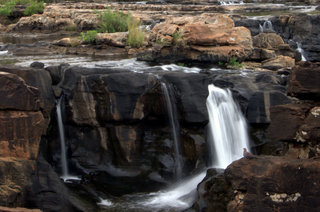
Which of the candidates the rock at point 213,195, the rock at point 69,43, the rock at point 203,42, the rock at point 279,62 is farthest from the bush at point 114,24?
the rock at point 213,195

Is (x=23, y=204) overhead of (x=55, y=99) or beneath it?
beneath

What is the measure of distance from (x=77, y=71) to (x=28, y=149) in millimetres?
3745

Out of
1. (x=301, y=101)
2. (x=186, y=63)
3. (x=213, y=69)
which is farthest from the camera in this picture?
(x=186, y=63)

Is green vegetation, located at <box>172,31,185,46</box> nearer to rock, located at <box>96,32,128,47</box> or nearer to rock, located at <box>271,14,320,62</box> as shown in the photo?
rock, located at <box>96,32,128,47</box>

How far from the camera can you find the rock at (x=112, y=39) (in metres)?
20.0

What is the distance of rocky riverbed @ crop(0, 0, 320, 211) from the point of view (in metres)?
6.66

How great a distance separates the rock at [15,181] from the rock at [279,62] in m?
11.3

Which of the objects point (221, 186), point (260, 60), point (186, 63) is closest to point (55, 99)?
point (221, 186)

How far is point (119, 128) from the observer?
11.0m

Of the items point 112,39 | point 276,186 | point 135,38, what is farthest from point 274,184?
point 112,39

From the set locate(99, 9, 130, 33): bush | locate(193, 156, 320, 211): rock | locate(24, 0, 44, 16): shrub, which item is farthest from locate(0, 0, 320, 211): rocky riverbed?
locate(24, 0, 44, 16): shrub

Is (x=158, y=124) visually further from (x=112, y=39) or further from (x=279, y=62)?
(x=112, y=39)

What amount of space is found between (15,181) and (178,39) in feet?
36.0

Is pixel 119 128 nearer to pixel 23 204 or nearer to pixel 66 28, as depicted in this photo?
pixel 23 204
